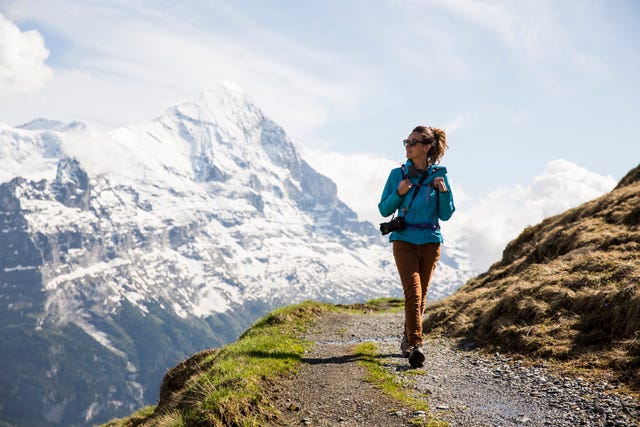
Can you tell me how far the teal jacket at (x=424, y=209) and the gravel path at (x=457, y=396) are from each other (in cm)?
324

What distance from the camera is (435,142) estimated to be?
1262 centimetres

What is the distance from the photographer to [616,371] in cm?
1044

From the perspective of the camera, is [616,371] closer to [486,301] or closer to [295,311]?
[486,301]

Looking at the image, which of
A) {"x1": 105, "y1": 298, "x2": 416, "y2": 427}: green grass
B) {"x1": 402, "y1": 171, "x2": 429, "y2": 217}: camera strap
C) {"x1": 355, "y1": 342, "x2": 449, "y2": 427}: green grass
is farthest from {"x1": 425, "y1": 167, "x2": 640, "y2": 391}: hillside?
{"x1": 105, "y1": 298, "x2": 416, "y2": 427}: green grass

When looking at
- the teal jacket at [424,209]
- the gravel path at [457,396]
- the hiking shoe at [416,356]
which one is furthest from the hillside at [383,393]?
the teal jacket at [424,209]

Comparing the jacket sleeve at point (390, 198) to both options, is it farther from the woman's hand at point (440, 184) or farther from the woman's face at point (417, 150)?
the woman's hand at point (440, 184)

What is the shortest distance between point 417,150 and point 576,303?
655cm

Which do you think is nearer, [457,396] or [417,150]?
[457,396]

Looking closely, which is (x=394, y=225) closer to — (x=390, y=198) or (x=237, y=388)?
(x=390, y=198)

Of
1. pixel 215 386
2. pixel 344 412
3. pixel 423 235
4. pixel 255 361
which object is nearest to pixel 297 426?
pixel 344 412

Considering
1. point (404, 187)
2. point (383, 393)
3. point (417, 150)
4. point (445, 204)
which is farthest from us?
point (417, 150)

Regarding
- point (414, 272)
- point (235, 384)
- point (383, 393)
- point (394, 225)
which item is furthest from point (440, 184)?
point (235, 384)

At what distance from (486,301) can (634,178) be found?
1616 centimetres

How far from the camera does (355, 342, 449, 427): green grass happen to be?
337 inches
